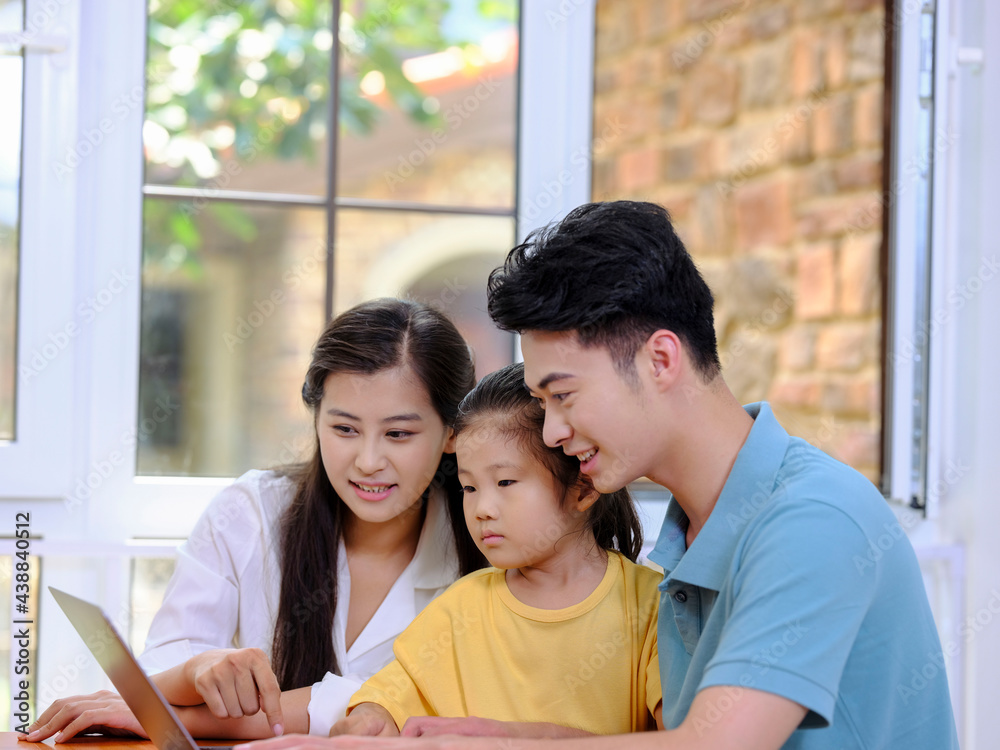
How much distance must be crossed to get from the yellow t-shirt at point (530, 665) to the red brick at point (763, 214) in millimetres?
1792

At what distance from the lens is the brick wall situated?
2.42 metres

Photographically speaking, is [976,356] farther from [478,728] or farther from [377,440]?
[478,728]

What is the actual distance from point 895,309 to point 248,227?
1.32 m

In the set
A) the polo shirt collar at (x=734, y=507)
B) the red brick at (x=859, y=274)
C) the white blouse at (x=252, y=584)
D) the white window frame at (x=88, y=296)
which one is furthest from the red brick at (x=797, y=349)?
the polo shirt collar at (x=734, y=507)

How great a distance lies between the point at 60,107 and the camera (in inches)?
68.9

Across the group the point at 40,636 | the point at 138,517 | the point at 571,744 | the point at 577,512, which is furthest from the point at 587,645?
the point at 40,636

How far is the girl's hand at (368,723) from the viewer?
1.00 metres

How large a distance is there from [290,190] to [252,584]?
0.88 m

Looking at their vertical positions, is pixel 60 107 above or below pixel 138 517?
above

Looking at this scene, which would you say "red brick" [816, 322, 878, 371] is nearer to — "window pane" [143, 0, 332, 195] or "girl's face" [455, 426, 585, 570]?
"window pane" [143, 0, 332, 195]

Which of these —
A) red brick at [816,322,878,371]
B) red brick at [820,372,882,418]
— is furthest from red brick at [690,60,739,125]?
red brick at [820,372,882,418]

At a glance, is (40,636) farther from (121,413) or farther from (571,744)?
(571,744)

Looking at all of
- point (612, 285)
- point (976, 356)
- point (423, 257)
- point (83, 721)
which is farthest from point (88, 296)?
point (976, 356)

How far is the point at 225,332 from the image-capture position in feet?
6.47
